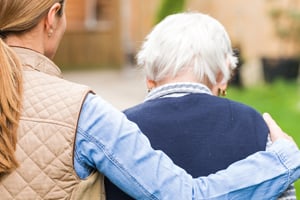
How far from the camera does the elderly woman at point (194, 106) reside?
3102 mm

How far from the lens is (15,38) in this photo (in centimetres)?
294

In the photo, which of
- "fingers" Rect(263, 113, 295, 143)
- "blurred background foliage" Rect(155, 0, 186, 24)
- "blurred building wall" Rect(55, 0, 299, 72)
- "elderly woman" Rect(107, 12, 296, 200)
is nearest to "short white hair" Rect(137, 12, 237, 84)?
"elderly woman" Rect(107, 12, 296, 200)

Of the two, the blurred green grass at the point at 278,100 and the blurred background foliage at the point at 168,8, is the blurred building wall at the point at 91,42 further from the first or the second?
the blurred background foliage at the point at 168,8

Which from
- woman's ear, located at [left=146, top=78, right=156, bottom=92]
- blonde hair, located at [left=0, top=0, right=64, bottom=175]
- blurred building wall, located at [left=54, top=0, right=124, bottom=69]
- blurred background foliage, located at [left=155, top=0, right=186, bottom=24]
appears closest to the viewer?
blonde hair, located at [left=0, top=0, right=64, bottom=175]

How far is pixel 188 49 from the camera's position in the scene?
3193 millimetres

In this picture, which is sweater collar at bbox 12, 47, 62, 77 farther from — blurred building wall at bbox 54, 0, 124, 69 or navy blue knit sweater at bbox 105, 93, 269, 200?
blurred building wall at bbox 54, 0, 124, 69

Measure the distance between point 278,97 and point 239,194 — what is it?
39.1ft

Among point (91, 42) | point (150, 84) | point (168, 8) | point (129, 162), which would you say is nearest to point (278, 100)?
point (168, 8)

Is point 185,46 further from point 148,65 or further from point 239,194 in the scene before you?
point 239,194

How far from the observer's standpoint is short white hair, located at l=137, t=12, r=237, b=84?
126 inches

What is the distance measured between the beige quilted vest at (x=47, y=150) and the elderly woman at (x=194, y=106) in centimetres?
28

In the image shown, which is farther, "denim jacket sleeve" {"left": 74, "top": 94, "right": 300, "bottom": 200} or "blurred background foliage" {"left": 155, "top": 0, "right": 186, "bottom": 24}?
"blurred background foliage" {"left": 155, "top": 0, "right": 186, "bottom": 24}

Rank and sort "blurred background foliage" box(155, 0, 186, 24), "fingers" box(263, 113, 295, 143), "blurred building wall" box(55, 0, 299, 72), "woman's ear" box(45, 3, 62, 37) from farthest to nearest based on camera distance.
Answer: "blurred building wall" box(55, 0, 299, 72) → "blurred background foliage" box(155, 0, 186, 24) → "fingers" box(263, 113, 295, 143) → "woman's ear" box(45, 3, 62, 37)

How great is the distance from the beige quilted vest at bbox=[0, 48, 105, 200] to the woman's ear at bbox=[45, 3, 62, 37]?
0.79ft
